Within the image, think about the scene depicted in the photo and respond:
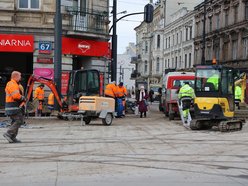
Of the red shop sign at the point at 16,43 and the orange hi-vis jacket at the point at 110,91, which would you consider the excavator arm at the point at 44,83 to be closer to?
the orange hi-vis jacket at the point at 110,91

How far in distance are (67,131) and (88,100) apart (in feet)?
8.56

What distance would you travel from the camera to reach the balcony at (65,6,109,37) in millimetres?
25609

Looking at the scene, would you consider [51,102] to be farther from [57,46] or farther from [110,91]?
[57,46]

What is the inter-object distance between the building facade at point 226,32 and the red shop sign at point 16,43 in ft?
76.9

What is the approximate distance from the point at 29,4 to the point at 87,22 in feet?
11.0

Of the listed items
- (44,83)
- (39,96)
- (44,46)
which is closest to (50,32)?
(44,46)

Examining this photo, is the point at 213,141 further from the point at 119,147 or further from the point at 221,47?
the point at 221,47

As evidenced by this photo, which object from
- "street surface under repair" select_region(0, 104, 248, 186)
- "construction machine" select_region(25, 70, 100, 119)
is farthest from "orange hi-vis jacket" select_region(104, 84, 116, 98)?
"street surface under repair" select_region(0, 104, 248, 186)

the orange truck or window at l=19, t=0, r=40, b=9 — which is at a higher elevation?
window at l=19, t=0, r=40, b=9

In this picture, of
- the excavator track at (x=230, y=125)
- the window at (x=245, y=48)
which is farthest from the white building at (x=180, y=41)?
the excavator track at (x=230, y=125)

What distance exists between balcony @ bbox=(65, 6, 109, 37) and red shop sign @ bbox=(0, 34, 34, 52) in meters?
2.23

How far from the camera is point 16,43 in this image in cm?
2439

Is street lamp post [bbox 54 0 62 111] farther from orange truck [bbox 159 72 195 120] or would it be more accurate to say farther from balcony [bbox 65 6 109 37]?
orange truck [bbox 159 72 195 120]

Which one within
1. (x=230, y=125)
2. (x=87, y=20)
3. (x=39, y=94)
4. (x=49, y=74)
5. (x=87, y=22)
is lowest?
(x=230, y=125)
